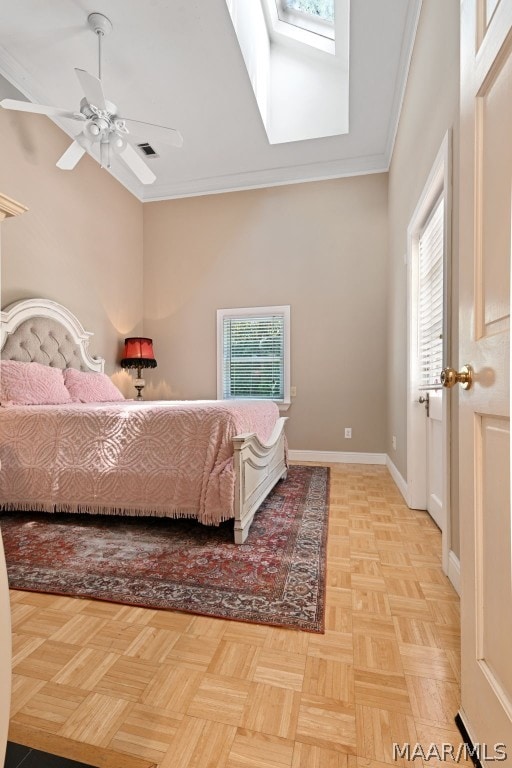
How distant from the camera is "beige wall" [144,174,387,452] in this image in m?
4.12

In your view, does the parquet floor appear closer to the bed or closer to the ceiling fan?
the bed

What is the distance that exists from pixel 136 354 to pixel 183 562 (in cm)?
284

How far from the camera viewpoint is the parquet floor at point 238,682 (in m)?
0.86

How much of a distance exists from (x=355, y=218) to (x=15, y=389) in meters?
3.73

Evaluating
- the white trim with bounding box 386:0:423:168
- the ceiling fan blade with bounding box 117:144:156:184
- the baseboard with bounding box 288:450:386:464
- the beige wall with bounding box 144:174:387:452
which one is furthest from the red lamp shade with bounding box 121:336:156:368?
the white trim with bounding box 386:0:423:168

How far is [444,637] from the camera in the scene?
4.08ft

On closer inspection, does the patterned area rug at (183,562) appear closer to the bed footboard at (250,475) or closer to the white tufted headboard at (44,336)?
the bed footboard at (250,475)

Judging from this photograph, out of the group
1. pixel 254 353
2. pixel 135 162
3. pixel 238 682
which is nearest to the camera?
pixel 238 682

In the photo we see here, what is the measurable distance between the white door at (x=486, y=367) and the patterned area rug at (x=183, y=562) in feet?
1.98

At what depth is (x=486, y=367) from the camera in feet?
2.68

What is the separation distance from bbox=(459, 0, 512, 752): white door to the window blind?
341cm

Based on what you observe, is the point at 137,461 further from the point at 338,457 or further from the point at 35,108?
the point at 338,457

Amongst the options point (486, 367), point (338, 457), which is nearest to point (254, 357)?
point (338, 457)

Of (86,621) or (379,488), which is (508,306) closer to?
(86,621)
